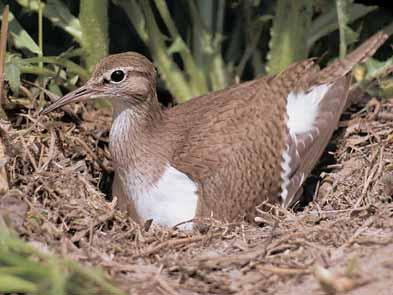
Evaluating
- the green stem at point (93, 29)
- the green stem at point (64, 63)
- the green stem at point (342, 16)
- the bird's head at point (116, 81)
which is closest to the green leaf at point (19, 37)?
the green stem at point (64, 63)

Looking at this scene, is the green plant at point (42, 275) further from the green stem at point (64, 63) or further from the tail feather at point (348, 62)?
the tail feather at point (348, 62)

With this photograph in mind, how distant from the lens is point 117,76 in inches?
207

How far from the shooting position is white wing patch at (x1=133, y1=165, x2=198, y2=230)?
5180 mm

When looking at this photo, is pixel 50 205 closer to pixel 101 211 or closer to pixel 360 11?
pixel 101 211

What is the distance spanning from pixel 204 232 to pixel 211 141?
1.96ft

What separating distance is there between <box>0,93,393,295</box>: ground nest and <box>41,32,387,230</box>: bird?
0.18 m

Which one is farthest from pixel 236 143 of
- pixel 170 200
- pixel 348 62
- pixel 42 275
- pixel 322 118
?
pixel 42 275

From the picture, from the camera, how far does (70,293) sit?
373 cm

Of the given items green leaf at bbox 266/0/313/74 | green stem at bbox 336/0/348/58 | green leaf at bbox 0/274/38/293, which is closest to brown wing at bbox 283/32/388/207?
green stem at bbox 336/0/348/58

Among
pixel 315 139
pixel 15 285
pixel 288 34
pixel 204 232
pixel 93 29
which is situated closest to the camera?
pixel 15 285

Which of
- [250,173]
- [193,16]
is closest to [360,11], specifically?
[193,16]

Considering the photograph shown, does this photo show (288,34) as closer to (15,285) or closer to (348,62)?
(348,62)

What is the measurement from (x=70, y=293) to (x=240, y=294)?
76 cm

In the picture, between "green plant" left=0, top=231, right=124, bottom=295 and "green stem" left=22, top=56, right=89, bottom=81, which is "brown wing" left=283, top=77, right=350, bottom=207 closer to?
"green stem" left=22, top=56, right=89, bottom=81
